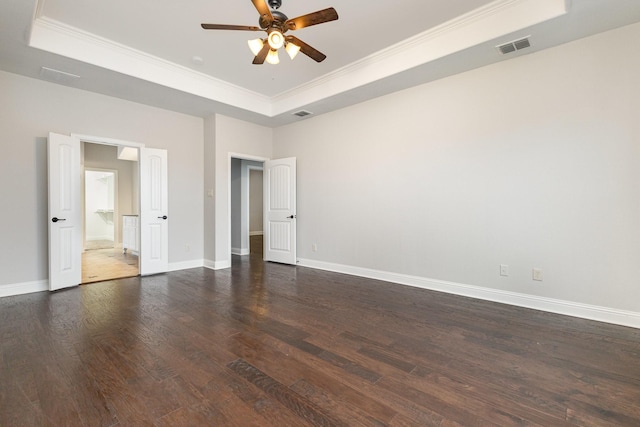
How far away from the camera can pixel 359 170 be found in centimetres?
490

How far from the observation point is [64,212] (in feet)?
13.2

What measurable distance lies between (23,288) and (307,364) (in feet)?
13.8

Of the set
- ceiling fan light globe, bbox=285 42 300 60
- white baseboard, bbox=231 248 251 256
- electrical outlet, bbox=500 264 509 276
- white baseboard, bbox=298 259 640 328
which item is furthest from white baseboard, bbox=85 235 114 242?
electrical outlet, bbox=500 264 509 276

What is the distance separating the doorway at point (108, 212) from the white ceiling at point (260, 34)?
2747 mm

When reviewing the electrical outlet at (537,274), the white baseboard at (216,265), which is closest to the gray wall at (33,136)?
the white baseboard at (216,265)

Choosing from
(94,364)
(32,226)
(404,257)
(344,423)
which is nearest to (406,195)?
(404,257)

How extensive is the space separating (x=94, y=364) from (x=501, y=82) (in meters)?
4.89

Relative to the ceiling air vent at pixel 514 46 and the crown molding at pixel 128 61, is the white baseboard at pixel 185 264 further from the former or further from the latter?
the ceiling air vent at pixel 514 46

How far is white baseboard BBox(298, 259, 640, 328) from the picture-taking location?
112 inches

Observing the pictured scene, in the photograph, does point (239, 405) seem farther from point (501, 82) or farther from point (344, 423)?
point (501, 82)

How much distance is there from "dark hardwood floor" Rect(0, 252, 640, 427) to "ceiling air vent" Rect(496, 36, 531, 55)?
9.58 feet

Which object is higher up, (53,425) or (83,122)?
(83,122)

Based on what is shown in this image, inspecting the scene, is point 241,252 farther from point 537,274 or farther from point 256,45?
point 537,274

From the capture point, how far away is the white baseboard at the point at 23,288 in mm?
3689
